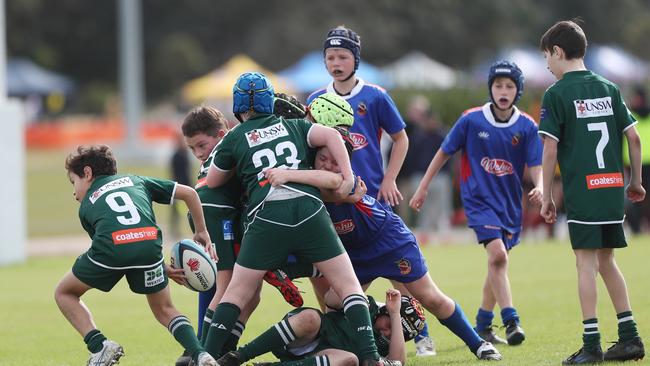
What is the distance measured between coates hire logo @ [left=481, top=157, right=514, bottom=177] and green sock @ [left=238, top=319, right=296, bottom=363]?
Result: 272 cm

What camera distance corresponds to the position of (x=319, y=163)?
719cm

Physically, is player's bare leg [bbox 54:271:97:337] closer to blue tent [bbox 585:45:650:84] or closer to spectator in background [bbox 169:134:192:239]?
spectator in background [bbox 169:134:192:239]

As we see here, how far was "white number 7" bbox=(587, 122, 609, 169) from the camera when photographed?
7.27 m

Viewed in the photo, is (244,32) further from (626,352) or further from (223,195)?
(626,352)

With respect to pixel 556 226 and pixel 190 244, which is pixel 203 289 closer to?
pixel 190 244

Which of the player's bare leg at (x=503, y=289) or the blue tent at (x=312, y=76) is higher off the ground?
the blue tent at (x=312, y=76)

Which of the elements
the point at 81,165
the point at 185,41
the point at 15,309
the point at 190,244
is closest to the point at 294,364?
the point at 190,244

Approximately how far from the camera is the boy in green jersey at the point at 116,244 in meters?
7.20

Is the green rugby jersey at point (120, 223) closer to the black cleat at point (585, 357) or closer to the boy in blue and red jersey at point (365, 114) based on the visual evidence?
the boy in blue and red jersey at point (365, 114)

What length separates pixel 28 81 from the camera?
6244 centimetres

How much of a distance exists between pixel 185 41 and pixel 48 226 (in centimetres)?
4394

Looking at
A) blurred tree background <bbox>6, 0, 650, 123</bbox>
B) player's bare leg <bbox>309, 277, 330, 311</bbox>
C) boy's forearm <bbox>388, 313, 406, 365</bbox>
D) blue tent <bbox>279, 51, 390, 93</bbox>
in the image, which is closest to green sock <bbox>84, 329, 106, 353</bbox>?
player's bare leg <bbox>309, 277, 330, 311</bbox>

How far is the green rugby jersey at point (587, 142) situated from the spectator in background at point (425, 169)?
1152 centimetres

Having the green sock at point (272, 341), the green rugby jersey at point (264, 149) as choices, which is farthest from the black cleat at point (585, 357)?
the green rugby jersey at point (264, 149)
